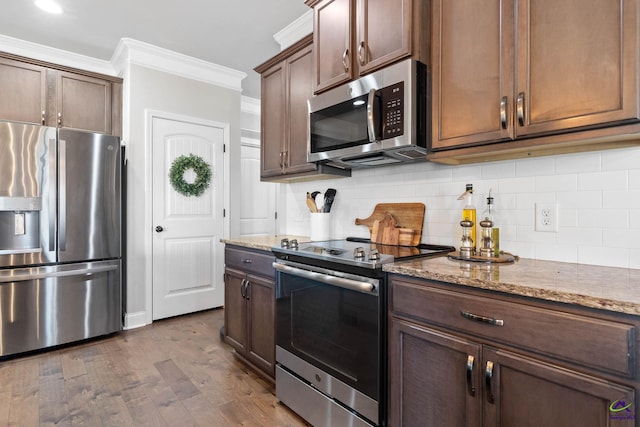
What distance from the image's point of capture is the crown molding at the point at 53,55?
3.13m

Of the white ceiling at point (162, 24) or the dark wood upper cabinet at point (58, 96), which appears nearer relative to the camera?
the white ceiling at point (162, 24)

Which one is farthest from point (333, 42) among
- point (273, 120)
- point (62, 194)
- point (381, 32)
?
point (62, 194)

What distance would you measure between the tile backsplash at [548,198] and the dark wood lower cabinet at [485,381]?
2.12 ft

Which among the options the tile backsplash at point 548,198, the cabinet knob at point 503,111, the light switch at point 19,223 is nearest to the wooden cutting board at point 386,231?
the tile backsplash at point 548,198

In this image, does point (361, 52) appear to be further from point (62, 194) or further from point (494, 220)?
point (62, 194)

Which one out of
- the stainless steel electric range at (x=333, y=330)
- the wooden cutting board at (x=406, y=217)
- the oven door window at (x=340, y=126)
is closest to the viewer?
the stainless steel electric range at (x=333, y=330)

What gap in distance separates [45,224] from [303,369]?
242 centimetres

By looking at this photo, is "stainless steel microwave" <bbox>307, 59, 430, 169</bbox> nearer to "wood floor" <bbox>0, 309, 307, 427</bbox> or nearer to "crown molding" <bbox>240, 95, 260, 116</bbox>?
"wood floor" <bbox>0, 309, 307, 427</bbox>

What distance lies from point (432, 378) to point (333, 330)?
0.52m

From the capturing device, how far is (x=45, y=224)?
2.70 metres

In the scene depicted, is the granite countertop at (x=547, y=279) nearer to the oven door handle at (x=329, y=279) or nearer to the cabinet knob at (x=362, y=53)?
the oven door handle at (x=329, y=279)

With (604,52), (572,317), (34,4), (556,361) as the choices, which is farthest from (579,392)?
(34,4)

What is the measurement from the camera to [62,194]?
9.04 ft

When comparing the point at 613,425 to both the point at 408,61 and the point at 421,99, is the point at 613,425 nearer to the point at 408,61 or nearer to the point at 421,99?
the point at 421,99
